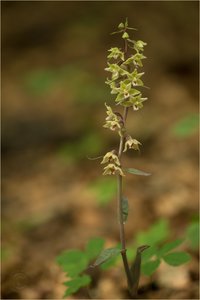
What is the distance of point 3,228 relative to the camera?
3441 mm

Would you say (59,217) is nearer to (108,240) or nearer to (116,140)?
(108,240)

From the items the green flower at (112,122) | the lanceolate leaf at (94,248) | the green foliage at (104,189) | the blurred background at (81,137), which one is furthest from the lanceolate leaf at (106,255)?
the green foliage at (104,189)

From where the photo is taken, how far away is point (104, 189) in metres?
3.76

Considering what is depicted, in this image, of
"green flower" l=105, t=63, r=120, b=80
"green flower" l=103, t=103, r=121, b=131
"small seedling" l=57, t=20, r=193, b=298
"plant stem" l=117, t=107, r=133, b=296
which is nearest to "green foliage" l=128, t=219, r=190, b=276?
"small seedling" l=57, t=20, r=193, b=298

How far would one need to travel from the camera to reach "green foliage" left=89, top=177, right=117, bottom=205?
143 inches

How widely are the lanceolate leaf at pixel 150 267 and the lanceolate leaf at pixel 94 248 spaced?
0.86 feet

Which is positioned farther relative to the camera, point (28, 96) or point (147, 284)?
point (28, 96)

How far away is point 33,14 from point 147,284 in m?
6.74

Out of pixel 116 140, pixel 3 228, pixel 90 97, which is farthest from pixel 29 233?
pixel 90 97

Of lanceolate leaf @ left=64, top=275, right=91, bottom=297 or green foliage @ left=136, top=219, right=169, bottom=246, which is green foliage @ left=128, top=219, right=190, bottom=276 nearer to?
green foliage @ left=136, top=219, right=169, bottom=246

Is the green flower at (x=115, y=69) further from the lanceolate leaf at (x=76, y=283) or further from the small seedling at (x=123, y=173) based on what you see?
the lanceolate leaf at (x=76, y=283)

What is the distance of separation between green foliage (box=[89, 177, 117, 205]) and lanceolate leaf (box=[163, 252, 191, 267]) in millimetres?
1607

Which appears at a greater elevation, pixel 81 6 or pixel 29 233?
pixel 81 6

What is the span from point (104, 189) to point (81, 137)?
57.5 inches
